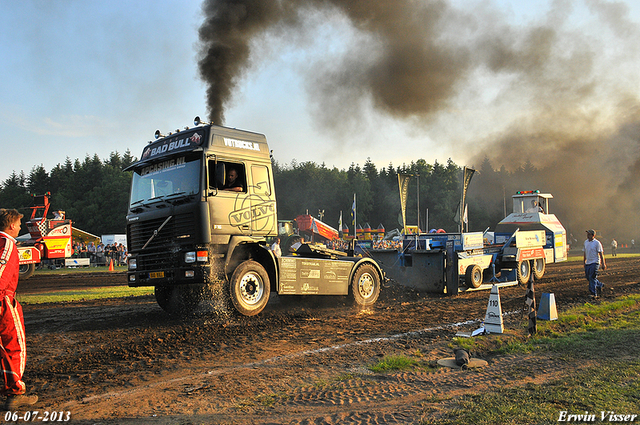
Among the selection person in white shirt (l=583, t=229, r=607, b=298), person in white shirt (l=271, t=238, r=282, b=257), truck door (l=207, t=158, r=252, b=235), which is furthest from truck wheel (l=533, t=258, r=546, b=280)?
truck door (l=207, t=158, r=252, b=235)

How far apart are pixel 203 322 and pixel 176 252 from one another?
148 cm

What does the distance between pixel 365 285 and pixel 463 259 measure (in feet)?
11.0

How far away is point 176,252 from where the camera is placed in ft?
26.8

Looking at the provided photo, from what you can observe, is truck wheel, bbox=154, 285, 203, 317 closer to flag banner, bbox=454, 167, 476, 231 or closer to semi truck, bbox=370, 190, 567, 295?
semi truck, bbox=370, 190, 567, 295

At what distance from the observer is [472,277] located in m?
12.6

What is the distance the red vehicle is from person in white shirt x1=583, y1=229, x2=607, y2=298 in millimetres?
21261

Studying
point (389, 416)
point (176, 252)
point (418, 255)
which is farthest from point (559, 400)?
point (418, 255)

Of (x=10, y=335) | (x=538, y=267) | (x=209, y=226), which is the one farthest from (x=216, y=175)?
(x=538, y=267)

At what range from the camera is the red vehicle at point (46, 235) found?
21.0 meters

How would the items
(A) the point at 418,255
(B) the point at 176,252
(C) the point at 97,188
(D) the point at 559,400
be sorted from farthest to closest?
(C) the point at 97,188 → (A) the point at 418,255 → (B) the point at 176,252 → (D) the point at 559,400

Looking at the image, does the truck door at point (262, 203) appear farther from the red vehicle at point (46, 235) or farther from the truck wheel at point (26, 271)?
the truck wheel at point (26, 271)

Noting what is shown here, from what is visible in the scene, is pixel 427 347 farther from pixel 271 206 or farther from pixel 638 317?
pixel 638 317

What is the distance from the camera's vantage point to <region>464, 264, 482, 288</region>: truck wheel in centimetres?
1261

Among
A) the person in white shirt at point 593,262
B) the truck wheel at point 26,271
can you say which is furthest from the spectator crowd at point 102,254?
the person in white shirt at point 593,262
